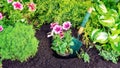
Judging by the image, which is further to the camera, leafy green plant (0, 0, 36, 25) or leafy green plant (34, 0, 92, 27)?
leafy green plant (34, 0, 92, 27)

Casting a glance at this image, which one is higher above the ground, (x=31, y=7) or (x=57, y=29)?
(x=31, y=7)

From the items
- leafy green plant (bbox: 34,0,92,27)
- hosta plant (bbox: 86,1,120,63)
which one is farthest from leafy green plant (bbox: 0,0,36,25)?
hosta plant (bbox: 86,1,120,63)

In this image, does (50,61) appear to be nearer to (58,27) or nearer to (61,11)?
(58,27)

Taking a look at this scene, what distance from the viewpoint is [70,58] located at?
3344 mm

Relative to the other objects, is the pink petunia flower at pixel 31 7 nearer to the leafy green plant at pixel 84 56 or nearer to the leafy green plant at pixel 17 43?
the leafy green plant at pixel 17 43

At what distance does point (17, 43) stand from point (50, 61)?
40cm

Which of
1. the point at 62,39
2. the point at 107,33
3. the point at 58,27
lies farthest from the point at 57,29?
the point at 107,33

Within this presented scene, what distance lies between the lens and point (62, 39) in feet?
11.0

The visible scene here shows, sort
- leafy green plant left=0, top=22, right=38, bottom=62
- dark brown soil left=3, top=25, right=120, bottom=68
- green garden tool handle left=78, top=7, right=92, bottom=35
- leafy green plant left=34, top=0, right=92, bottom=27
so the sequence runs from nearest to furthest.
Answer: leafy green plant left=0, top=22, right=38, bottom=62
dark brown soil left=3, top=25, right=120, bottom=68
green garden tool handle left=78, top=7, right=92, bottom=35
leafy green plant left=34, top=0, right=92, bottom=27

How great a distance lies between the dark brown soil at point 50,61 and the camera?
3.23m

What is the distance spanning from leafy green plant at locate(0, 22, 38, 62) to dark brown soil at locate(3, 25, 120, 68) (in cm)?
7

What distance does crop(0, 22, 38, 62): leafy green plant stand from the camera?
3100 millimetres

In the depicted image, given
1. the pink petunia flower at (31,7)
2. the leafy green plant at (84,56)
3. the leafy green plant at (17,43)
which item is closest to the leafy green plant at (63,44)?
the leafy green plant at (84,56)

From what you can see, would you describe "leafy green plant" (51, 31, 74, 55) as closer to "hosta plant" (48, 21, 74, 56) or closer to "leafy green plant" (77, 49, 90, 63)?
"hosta plant" (48, 21, 74, 56)
